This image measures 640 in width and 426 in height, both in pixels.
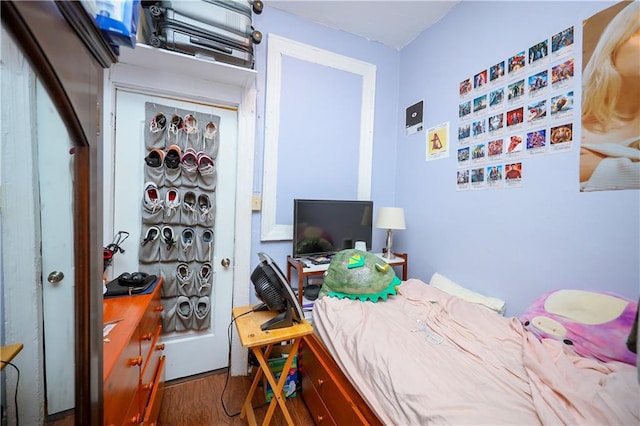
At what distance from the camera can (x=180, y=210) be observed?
5.47 feet

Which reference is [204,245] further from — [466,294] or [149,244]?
[466,294]

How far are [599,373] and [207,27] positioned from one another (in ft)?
7.98

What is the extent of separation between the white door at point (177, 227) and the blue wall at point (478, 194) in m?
0.22

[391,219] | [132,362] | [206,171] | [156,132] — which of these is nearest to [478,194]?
[391,219]

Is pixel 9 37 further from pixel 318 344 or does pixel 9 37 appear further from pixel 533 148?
pixel 533 148

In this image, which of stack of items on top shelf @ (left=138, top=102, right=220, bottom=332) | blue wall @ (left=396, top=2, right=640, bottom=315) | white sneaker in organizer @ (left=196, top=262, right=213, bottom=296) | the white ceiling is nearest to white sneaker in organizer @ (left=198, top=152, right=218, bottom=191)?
stack of items on top shelf @ (left=138, top=102, right=220, bottom=332)

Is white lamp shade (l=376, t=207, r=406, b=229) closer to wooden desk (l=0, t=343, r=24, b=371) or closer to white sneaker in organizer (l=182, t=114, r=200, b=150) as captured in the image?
white sneaker in organizer (l=182, t=114, r=200, b=150)

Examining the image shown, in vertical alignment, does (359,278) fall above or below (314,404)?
above

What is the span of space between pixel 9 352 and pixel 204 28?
166 cm

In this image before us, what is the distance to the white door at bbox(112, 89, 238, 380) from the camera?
1587mm

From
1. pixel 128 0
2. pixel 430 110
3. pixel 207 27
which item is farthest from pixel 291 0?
pixel 128 0

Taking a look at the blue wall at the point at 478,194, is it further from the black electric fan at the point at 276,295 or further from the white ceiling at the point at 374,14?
the black electric fan at the point at 276,295

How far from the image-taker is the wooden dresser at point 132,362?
0.77 metres

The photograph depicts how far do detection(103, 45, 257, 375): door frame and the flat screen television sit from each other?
0.38 meters
